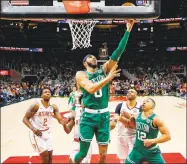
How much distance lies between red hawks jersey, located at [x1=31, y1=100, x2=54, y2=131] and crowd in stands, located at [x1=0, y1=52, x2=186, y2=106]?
1507 cm

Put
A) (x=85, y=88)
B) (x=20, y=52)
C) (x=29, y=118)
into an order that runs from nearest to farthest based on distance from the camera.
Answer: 1. (x=85, y=88)
2. (x=29, y=118)
3. (x=20, y=52)

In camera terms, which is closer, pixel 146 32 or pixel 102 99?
pixel 102 99

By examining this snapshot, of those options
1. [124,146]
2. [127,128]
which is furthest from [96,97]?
[124,146]

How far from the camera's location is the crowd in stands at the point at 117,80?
2269cm

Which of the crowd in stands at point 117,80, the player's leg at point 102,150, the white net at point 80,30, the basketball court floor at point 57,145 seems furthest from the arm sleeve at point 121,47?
the crowd in stands at point 117,80

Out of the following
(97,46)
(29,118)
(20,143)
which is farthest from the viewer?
(97,46)

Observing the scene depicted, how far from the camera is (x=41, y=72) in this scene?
27.8 meters

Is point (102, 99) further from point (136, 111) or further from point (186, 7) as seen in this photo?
point (186, 7)

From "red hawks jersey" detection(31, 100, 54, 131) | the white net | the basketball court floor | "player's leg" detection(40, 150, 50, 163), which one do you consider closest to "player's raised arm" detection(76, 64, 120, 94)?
"red hawks jersey" detection(31, 100, 54, 131)

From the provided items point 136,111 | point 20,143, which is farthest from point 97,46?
point 136,111

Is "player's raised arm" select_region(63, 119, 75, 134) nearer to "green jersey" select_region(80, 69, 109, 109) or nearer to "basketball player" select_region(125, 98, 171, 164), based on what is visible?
"green jersey" select_region(80, 69, 109, 109)

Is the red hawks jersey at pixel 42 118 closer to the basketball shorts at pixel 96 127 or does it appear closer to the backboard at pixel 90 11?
the basketball shorts at pixel 96 127

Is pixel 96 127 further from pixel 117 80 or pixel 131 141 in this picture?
pixel 117 80

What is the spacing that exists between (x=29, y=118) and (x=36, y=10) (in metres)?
1.60
